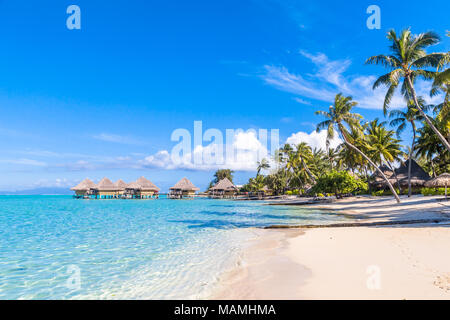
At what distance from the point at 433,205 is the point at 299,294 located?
17.0 m

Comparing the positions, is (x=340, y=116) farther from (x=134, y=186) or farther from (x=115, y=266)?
(x=134, y=186)

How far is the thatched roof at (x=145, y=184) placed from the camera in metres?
63.3

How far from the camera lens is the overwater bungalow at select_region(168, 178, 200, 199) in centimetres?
6266

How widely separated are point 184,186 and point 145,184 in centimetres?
1024

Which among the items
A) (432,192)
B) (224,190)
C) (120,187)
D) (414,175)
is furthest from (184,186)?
(432,192)

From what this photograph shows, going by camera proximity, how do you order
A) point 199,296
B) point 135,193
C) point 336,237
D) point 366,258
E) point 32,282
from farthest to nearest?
point 135,193 → point 336,237 → point 366,258 → point 32,282 → point 199,296

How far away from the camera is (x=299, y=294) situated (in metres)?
4.09

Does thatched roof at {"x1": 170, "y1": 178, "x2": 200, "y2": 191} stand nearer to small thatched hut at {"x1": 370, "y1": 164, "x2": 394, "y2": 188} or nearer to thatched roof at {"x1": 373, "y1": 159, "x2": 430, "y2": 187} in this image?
small thatched hut at {"x1": 370, "y1": 164, "x2": 394, "y2": 188}

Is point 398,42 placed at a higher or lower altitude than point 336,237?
higher

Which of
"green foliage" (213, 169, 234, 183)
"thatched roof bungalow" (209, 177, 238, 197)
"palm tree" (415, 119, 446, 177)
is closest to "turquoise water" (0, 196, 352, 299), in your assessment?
"palm tree" (415, 119, 446, 177)

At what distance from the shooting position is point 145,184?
210 ft

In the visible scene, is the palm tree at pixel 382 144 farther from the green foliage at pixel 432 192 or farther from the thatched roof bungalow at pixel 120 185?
the thatched roof bungalow at pixel 120 185
